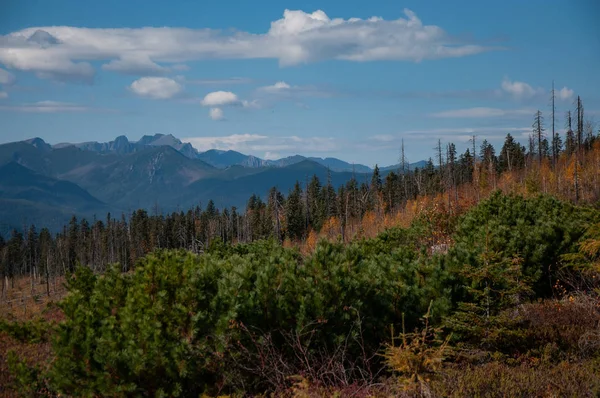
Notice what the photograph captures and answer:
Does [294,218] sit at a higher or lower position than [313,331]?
lower

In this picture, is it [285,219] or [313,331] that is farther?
[285,219]

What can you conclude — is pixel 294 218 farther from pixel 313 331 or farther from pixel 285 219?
pixel 313 331

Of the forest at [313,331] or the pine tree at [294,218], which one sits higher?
the forest at [313,331]

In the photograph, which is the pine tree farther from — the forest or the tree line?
the forest

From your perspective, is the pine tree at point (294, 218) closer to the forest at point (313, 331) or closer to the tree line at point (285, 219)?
the tree line at point (285, 219)

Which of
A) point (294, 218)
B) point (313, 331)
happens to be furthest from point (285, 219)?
point (313, 331)

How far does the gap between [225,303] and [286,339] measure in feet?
3.71

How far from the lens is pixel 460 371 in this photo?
26.1 feet

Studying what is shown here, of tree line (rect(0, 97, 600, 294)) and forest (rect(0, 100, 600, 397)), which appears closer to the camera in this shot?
forest (rect(0, 100, 600, 397))

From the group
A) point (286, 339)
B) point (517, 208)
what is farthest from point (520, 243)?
point (286, 339)

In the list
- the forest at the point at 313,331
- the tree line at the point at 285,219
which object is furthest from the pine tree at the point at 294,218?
the forest at the point at 313,331

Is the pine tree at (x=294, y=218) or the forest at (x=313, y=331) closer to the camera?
the forest at (x=313, y=331)

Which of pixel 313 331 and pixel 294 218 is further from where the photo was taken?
pixel 294 218

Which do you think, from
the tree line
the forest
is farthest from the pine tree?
the forest
